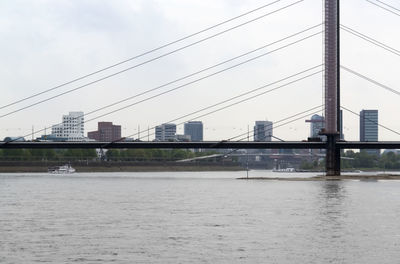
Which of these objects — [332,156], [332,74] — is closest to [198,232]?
[332,74]

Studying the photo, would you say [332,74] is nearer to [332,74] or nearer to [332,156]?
[332,74]

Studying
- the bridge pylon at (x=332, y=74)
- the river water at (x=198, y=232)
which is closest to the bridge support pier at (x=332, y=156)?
the bridge pylon at (x=332, y=74)

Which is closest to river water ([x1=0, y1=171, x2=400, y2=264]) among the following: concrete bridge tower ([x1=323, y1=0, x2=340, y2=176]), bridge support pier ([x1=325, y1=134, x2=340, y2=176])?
concrete bridge tower ([x1=323, y1=0, x2=340, y2=176])

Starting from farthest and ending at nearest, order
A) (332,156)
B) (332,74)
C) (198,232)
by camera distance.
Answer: (332,156) → (332,74) → (198,232)

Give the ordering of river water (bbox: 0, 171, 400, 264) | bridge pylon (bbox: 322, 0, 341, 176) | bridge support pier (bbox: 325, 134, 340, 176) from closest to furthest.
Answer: river water (bbox: 0, 171, 400, 264), bridge pylon (bbox: 322, 0, 341, 176), bridge support pier (bbox: 325, 134, 340, 176)

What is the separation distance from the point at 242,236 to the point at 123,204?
1915 centimetres

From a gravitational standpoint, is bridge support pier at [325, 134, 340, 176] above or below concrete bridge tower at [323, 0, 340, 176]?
below

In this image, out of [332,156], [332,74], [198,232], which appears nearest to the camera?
[198,232]

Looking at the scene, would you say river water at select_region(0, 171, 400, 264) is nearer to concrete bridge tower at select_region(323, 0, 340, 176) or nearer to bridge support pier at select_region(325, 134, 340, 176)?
concrete bridge tower at select_region(323, 0, 340, 176)

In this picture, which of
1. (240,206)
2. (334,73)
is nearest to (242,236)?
(240,206)

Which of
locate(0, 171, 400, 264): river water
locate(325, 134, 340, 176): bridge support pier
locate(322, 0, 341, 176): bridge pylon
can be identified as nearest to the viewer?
locate(0, 171, 400, 264): river water

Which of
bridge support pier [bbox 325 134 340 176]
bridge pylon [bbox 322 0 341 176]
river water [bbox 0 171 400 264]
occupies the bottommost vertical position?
river water [bbox 0 171 400 264]

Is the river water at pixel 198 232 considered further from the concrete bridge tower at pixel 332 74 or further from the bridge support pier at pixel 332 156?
the bridge support pier at pixel 332 156

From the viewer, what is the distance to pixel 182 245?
90.2ft
